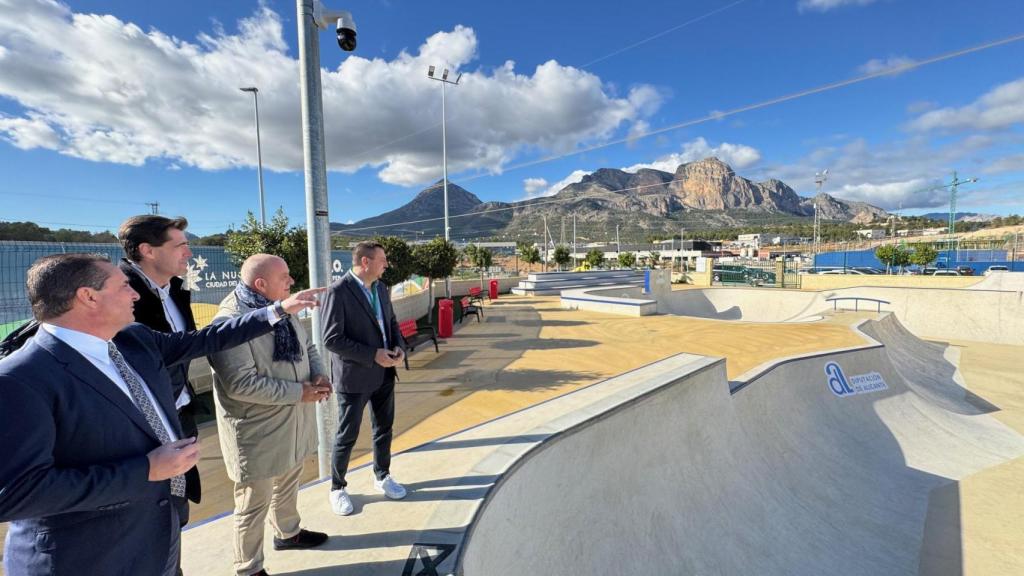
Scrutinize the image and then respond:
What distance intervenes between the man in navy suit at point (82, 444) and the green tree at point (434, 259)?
46.9 ft

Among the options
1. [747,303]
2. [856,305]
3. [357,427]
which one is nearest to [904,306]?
[747,303]

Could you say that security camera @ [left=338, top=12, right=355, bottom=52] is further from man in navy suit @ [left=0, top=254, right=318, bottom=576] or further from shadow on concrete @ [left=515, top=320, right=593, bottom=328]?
shadow on concrete @ [left=515, top=320, right=593, bottom=328]

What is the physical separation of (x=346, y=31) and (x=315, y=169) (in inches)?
45.9

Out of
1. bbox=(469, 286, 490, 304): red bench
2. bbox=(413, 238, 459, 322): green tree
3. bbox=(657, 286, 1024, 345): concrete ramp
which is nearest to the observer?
bbox=(413, 238, 459, 322): green tree

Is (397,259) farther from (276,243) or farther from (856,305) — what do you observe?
(856,305)

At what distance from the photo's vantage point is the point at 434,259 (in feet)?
54.1

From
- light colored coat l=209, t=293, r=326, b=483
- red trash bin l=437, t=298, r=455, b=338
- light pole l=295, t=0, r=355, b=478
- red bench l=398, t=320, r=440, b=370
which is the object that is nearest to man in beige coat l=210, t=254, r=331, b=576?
light colored coat l=209, t=293, r=326, b=483

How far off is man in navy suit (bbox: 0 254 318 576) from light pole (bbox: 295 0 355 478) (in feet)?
5.49

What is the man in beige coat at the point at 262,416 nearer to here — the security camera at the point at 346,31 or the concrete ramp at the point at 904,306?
the security camera at the point at 346,31

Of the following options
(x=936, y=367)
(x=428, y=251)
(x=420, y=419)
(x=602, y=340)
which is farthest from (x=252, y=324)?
(x=936, y=367)

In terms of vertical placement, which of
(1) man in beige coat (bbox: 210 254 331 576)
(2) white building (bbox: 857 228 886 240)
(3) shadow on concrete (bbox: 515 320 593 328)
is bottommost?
(3) shadow on concrete (bbox: 515 320 593 328)

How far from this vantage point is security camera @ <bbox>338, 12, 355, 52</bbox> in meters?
3.28

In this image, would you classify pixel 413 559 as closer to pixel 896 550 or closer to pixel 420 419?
pixel 420 419

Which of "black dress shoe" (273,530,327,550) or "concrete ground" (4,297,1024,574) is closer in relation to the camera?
"black dress shoe" (273,530,327,550)
